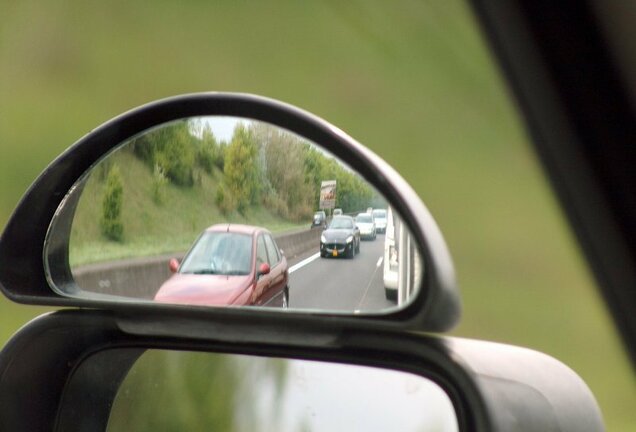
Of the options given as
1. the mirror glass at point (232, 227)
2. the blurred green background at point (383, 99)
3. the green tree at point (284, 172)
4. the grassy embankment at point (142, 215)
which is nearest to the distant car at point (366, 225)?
the mirror glass at point (232, 227)

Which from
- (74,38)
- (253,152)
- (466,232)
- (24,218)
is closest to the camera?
(253,152)

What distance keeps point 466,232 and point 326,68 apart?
123cm

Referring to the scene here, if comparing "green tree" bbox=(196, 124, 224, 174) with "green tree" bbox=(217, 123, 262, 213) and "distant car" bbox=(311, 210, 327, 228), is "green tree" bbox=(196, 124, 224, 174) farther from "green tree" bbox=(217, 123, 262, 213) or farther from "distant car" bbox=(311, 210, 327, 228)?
"distant car" bbox=(311, 210, 327, 228)

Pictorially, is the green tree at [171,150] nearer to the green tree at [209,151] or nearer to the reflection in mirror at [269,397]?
the green tree at [209,151]

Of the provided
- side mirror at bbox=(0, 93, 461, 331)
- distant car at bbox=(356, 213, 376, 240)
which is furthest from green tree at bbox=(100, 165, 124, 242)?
distant car at bbox=(356, 213, 376, 240)

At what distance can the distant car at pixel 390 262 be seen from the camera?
5.44ft

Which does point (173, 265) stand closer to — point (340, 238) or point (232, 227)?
point (232, 227)

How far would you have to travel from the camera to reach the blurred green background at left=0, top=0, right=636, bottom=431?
334 cm

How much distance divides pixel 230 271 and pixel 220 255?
49 millimetres

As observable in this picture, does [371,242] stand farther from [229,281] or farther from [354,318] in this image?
[229,281]

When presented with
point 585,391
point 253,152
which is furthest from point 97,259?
point 585,391

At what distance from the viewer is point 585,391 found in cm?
205

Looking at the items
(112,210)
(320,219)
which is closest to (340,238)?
(320,219)

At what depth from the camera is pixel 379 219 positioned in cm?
168
